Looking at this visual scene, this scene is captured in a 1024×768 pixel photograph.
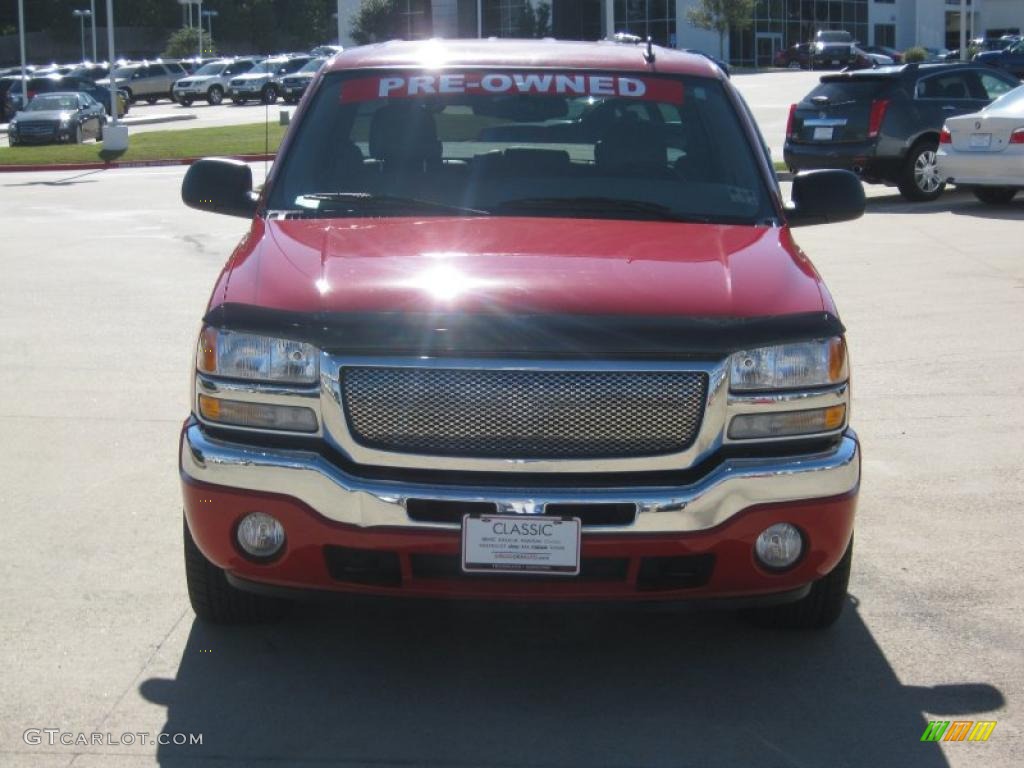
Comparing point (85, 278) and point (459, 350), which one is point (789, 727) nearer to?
point (459, 350)

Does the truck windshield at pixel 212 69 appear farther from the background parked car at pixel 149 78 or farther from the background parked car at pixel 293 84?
the background parked car at pixel 293 84

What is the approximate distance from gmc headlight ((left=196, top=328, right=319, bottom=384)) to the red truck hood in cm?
11

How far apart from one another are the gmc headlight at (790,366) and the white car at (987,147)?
14.0 m

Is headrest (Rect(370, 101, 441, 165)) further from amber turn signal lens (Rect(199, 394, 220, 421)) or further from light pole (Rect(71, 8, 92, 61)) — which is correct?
light pole (Rect(71, 8, 92, 61))

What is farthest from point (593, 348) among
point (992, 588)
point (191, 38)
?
point (191, 38)

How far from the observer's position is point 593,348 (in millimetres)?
4094

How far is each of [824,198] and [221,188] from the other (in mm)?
2245

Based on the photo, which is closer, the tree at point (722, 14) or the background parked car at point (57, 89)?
the background parked car at point (57, 89)

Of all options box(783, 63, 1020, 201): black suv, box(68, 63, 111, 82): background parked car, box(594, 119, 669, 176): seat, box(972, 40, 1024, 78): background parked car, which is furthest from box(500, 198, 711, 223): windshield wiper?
box(68, 63, 111, 82): background parked car

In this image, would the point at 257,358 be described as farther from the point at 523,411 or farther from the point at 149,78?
the point at 149,78

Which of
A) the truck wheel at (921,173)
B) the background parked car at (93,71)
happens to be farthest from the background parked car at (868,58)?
the truck wheel at (921,173)

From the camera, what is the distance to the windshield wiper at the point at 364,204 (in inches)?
205

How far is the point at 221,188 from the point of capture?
5727mm

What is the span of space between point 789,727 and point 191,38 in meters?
82.4
